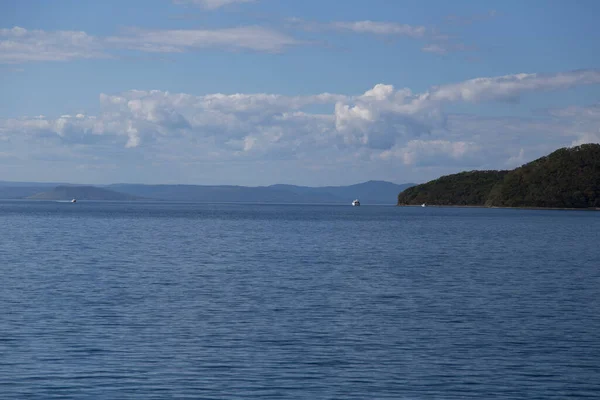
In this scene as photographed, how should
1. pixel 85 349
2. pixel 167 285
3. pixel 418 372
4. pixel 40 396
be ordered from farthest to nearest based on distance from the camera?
pixel 167 285 < pixel 85 349 < pixel 418 372 < pixel 40 396

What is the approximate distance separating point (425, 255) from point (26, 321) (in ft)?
156

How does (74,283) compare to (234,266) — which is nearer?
(74,283)

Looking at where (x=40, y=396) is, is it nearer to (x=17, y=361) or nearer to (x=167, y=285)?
(x=17, y=361)

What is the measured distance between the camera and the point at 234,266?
201 ft

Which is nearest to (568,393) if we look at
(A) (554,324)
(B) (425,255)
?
(A) (554,324)

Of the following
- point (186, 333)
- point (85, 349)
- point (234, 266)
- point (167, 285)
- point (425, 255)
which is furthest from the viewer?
point (425, 255)

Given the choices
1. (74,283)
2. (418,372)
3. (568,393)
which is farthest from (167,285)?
(568,393)

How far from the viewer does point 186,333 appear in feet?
104

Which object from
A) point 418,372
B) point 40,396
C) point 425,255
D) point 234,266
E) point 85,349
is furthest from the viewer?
point 425,255

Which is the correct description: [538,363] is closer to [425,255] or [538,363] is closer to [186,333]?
[186,333]

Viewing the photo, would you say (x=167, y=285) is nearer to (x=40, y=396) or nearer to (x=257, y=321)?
(x=257, y=321)

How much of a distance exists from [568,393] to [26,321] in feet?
67.2

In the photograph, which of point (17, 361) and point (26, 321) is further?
point (26, 321)

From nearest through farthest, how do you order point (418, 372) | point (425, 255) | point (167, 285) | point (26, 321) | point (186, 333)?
1. point (418, 372)
2. point (186, 333)
3. point (26, 321)
4. point (167, 285)
5. point (425, 255)
